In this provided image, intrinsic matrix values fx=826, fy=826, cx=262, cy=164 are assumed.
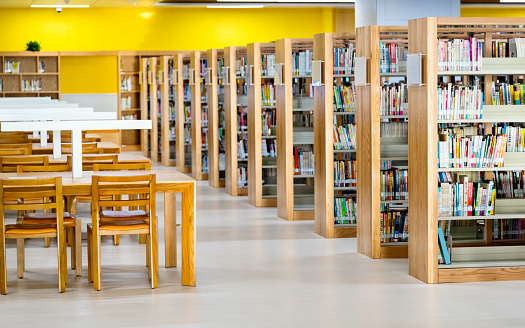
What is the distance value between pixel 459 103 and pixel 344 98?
2449 millimetres

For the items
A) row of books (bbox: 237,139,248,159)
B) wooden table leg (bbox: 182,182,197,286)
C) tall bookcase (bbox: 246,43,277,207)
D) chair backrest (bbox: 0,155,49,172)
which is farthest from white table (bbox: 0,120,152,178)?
row of books (bbox: 237,139,248,159)

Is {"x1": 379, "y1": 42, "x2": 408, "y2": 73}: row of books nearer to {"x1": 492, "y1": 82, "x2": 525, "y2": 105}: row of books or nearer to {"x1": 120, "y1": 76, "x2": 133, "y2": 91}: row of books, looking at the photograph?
{"x1": 492, "y1": 82, "x2": 525, "y2": 105}: row of books

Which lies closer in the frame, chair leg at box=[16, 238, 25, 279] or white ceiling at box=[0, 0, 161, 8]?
chair leg at box=[16, 238, 25, 279]

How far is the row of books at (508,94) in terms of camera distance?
643 cm

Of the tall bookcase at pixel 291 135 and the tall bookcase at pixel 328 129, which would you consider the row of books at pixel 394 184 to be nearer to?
the tall bookcase at pixel 328 129

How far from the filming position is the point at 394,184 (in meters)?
7.24

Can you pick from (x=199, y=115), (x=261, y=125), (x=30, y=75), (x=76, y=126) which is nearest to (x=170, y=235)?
(x=76, y=126)

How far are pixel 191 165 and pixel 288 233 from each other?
6.45 meters

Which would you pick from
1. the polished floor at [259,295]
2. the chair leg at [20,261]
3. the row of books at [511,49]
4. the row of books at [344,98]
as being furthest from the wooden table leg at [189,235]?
the row of books at [344,98]

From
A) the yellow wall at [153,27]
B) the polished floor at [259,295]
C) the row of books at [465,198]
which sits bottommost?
the polished floor at [259,295]

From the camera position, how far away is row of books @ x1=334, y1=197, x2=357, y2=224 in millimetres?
8266

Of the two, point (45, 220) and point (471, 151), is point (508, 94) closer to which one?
point (471, 151)

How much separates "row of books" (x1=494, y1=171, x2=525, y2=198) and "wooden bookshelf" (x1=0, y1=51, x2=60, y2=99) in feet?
46.5

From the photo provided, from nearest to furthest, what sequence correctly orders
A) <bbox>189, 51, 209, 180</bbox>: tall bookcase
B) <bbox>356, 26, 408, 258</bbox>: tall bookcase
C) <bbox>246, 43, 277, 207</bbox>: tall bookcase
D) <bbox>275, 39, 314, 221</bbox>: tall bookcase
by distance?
<bbox>356, 26, 408, 258</bbox>: tall bookcase, <bbox>275, 39, 314, 221</bbox>: tall bookcase, <bbox>246, 43, 277, 207</bbox>: tall bookcase, <bbox>189, 51, 209, 180</bbox>: tall bookcase
